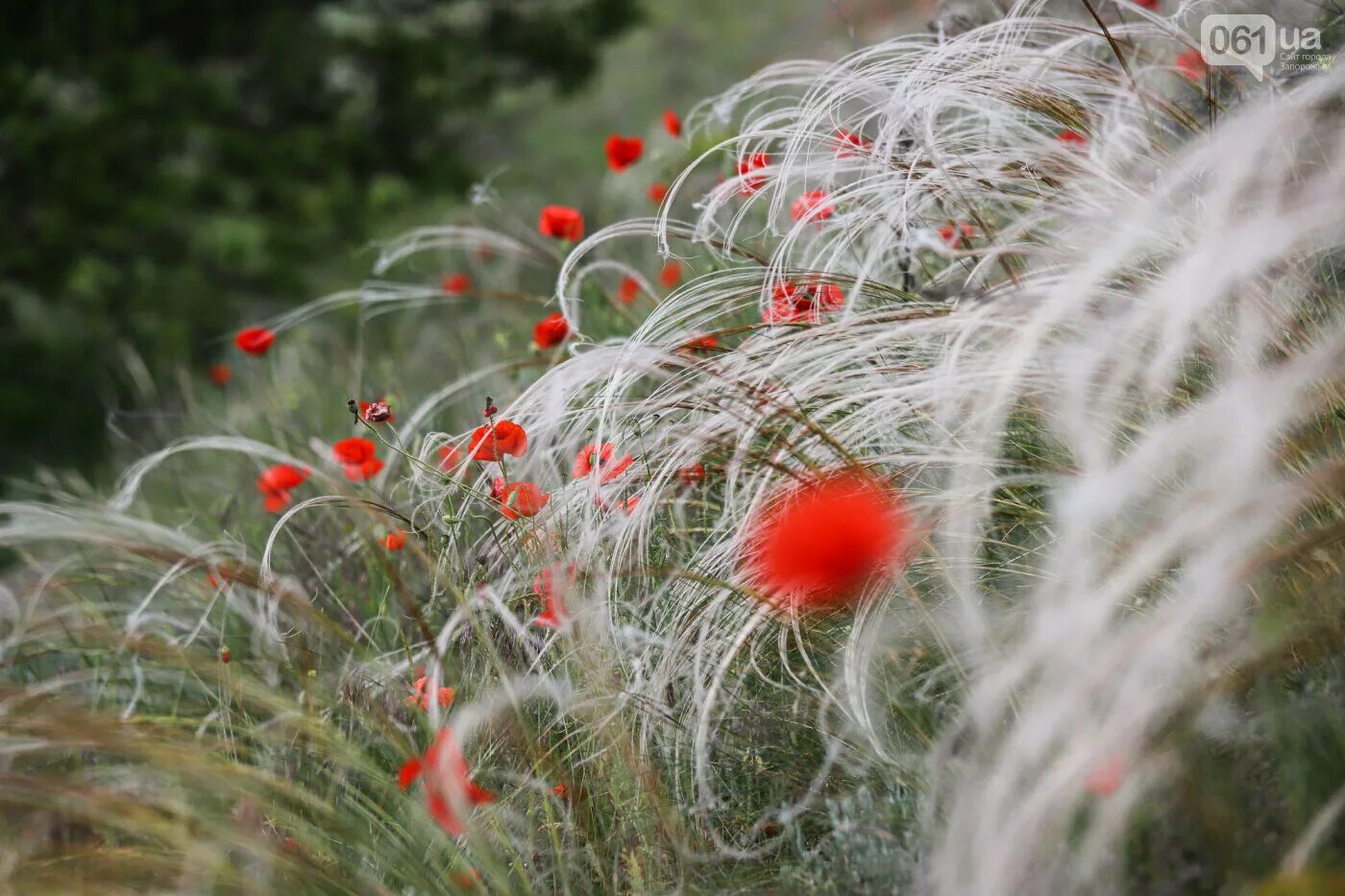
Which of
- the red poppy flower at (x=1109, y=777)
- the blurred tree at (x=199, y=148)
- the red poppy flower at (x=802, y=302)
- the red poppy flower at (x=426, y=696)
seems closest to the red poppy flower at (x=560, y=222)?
the red poppy flower at (x=802, y=302)

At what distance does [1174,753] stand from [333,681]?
1373 mm

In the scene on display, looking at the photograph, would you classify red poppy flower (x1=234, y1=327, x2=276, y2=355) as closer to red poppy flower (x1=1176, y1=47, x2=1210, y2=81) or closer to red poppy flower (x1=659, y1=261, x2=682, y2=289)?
red poppy flower (x1=659, y1=261, x2=682, y2=289)

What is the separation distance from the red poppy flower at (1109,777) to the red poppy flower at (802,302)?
2.74 feet

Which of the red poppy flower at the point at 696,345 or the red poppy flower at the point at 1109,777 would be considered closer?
the red poppy flower at the point at 1109,777

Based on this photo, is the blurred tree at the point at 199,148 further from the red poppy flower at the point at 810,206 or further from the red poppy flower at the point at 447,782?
the red poppy flower at the point at 447,782

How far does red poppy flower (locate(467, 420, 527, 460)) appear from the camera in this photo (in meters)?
1.66

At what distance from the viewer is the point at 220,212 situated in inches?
220

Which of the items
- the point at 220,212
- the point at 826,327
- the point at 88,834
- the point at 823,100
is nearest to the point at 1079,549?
the point at 826,327

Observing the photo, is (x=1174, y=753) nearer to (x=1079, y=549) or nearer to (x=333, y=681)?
(x=1079, y=549)

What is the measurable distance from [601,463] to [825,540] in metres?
0.56

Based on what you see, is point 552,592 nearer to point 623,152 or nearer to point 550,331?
point 550,331

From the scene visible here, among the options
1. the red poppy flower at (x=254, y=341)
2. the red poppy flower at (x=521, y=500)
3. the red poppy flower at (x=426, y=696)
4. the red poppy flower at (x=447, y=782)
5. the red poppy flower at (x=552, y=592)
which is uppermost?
the red poppy flower at (x=254, y=341)

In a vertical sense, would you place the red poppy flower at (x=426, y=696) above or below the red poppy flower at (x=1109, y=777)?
below

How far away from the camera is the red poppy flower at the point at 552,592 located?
1488mm
